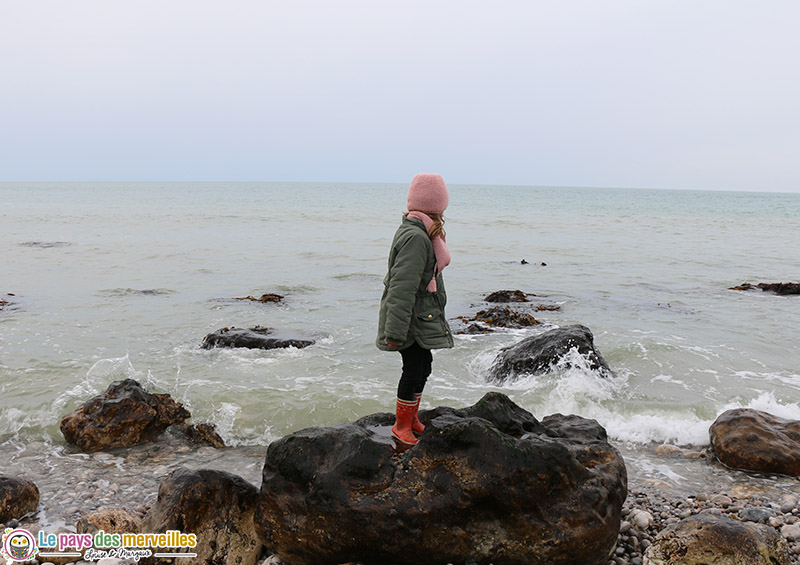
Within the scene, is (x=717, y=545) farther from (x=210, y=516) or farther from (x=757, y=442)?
(x=210, y=516)

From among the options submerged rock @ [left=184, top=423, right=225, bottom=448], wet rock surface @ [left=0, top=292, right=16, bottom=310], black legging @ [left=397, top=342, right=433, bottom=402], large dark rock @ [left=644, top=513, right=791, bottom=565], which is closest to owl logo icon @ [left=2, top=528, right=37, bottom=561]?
submerged rock @ [left=184, top=423, right=225, bottom=448]

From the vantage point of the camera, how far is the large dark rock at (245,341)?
11.0 m

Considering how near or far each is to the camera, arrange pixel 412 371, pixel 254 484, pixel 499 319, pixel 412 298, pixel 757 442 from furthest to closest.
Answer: pixel 499 319
pixel 757 442
pixel 254 484
pixel 412 371
pixel 412 298

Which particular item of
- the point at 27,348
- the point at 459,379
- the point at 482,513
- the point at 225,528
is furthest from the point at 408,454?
the point at 27,348

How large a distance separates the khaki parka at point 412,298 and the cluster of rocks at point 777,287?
53.2 ft

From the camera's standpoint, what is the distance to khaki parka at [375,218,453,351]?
4.41 m

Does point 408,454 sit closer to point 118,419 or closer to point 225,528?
point 225,528

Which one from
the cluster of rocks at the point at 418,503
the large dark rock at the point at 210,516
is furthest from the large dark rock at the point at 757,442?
the large dark rock at the point at 210,516

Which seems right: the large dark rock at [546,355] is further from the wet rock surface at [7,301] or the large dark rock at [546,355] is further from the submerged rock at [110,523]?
the wet rock surface at [7,301]

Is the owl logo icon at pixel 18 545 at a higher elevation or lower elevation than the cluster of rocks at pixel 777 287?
lower

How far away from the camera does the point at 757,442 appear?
247 inches

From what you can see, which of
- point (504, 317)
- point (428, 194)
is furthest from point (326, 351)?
point (428, 194)

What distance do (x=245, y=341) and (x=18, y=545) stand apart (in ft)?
21.3

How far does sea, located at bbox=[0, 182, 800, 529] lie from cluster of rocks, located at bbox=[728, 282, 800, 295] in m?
0.65
